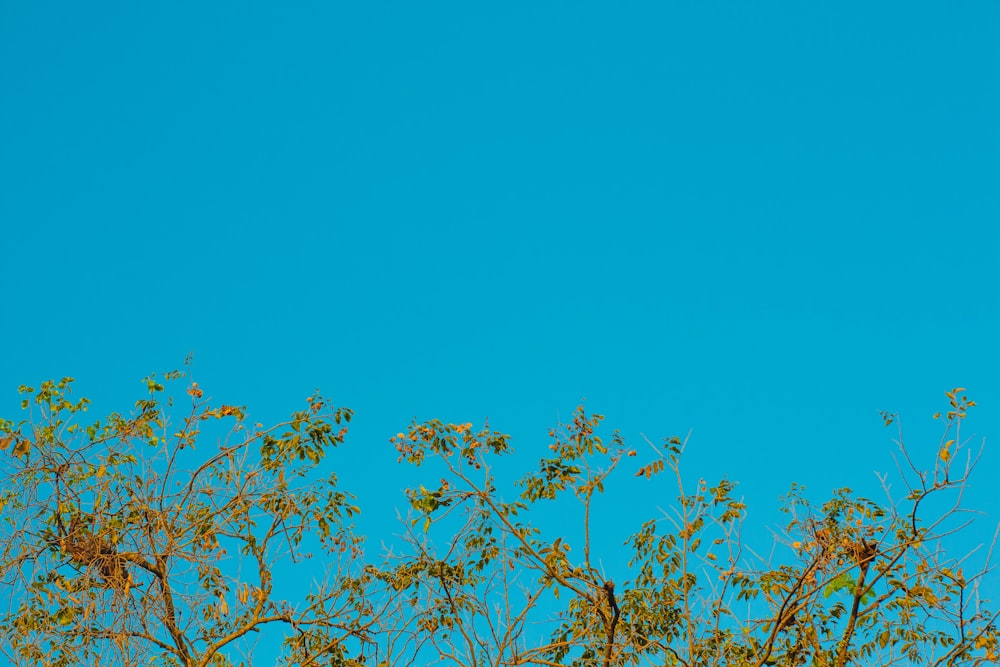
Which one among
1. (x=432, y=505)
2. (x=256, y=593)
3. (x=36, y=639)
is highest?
(x=432, y=505)

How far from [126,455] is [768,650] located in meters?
4.63

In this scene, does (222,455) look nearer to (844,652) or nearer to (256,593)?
(256,593)

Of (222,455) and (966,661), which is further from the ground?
(222,455)

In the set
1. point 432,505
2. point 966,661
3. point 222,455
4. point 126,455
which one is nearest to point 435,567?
point 432,505

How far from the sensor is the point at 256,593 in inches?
279

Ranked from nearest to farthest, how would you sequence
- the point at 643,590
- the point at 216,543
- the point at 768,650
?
the point at 768,650 → the point at 216,543 → the point at 643,590

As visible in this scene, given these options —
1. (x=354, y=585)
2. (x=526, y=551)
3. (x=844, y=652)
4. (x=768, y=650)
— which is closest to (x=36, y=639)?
(x=354, y=585)

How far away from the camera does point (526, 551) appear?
22.2 ft

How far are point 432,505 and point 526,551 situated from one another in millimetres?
713

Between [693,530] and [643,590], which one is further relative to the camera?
[643,590]

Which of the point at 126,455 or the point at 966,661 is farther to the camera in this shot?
the point at 126,455

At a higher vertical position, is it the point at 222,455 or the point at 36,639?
the point at 222,455

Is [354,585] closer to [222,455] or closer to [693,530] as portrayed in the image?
[222,455]

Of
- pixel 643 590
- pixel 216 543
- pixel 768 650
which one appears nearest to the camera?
pixel 768 650
